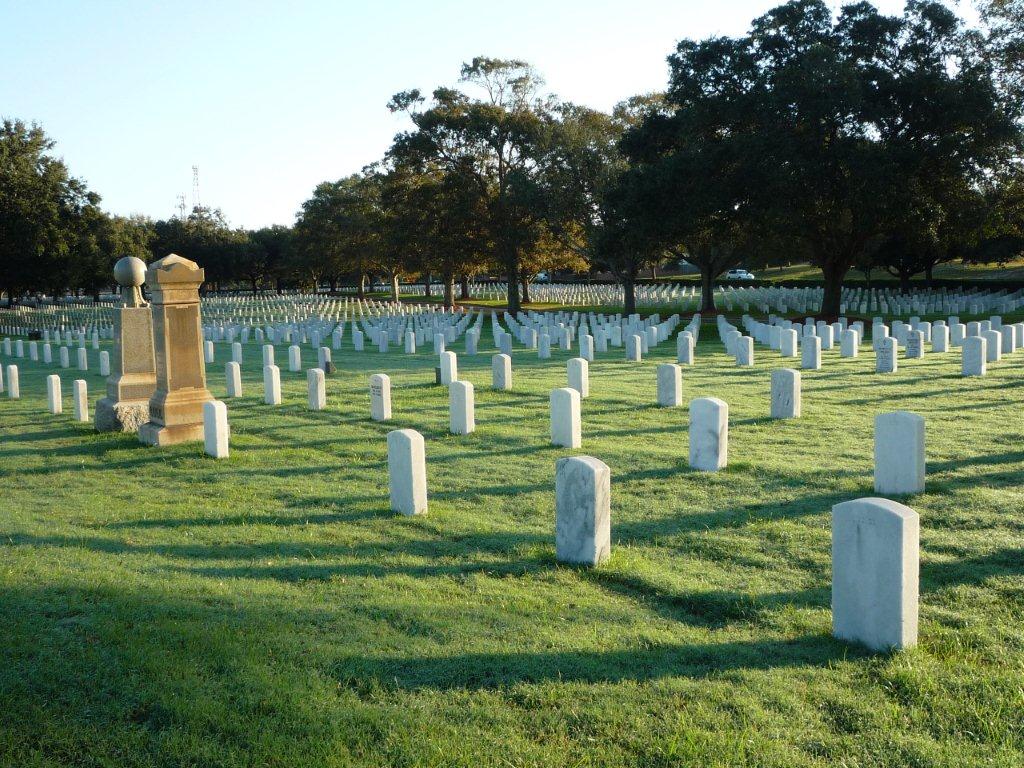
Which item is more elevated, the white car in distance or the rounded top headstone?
the white car in distance

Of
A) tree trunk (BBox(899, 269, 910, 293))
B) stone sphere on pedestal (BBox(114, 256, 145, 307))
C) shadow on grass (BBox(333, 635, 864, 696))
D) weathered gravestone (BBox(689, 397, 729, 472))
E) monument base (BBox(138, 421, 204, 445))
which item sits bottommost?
shadow on grass (BBox(333, 635, 864, 696))

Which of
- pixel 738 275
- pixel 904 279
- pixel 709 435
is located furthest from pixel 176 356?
pixel 738 275

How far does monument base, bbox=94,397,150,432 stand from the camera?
11.6 m

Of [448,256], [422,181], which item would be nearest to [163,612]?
[448,256]

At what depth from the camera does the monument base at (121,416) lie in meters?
11.6

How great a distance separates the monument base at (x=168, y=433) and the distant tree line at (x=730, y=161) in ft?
66.9

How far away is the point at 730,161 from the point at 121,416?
21369mm

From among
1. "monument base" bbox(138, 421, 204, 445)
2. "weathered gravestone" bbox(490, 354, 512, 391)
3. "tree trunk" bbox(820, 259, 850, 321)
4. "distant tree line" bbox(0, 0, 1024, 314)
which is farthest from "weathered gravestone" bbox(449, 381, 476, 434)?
"tree trunk" bbox(820, 259, 850, 321)

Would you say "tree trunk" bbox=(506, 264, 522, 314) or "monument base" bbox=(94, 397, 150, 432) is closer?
"monument base" bbox=(94, 397, 150, 432)

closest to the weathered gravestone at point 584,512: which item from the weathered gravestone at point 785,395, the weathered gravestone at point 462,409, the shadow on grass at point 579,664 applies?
the shadow on grass at point 579,664

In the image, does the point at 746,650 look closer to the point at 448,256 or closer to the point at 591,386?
the point at 591,386

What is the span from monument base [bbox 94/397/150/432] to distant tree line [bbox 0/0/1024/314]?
2014 cm

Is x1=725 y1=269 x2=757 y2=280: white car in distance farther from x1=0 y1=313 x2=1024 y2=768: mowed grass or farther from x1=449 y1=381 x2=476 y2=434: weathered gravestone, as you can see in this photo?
x1=0 y1=313 x2=1024 y2=768: mowed grass

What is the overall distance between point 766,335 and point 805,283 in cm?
3904
